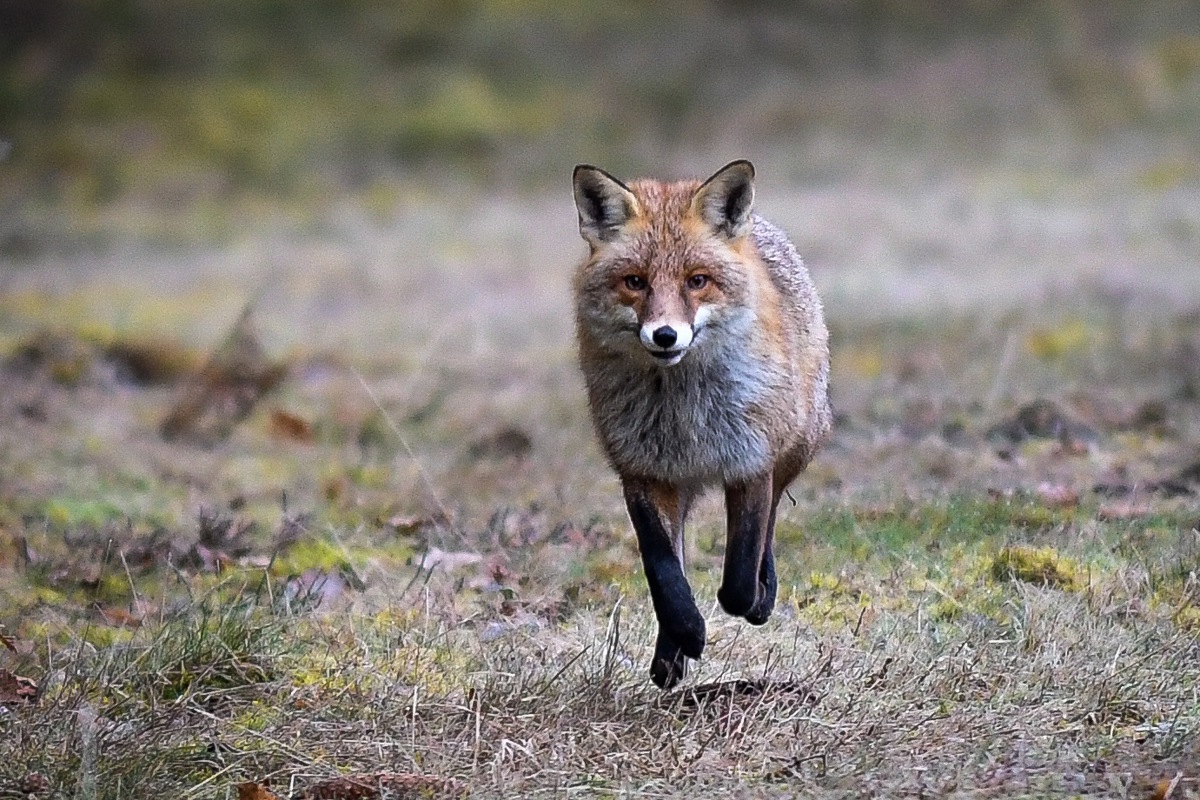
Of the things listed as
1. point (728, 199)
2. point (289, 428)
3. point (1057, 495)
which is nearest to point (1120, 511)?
point (1057, 495)

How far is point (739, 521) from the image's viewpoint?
6.43m

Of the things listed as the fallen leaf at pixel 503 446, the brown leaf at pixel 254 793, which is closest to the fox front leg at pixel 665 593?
the brown leaf at pixel 254 793

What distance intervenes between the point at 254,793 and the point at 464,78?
30.3 metres

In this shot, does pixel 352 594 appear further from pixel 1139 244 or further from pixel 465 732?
pixel 1139 244

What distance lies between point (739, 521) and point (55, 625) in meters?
3.00

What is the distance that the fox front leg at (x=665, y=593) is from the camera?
600 cm

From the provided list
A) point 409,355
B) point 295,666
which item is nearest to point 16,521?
point 295,666

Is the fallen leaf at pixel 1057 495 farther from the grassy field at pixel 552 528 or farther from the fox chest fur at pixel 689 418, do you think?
the fox chest fur at pixel 689 418

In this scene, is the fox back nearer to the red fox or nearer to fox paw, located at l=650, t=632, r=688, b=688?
the red fox

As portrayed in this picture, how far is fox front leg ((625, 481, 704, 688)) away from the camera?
5996mm

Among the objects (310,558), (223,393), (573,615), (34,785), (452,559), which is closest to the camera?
(34,785)

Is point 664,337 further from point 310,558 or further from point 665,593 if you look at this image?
point 310,558

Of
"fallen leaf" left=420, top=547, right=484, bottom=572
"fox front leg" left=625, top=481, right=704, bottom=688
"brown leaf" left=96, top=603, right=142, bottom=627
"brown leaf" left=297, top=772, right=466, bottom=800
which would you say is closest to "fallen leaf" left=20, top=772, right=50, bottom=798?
"brown leaf" left=297, top=772, right=466, bottom=800

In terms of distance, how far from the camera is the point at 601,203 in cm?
641
